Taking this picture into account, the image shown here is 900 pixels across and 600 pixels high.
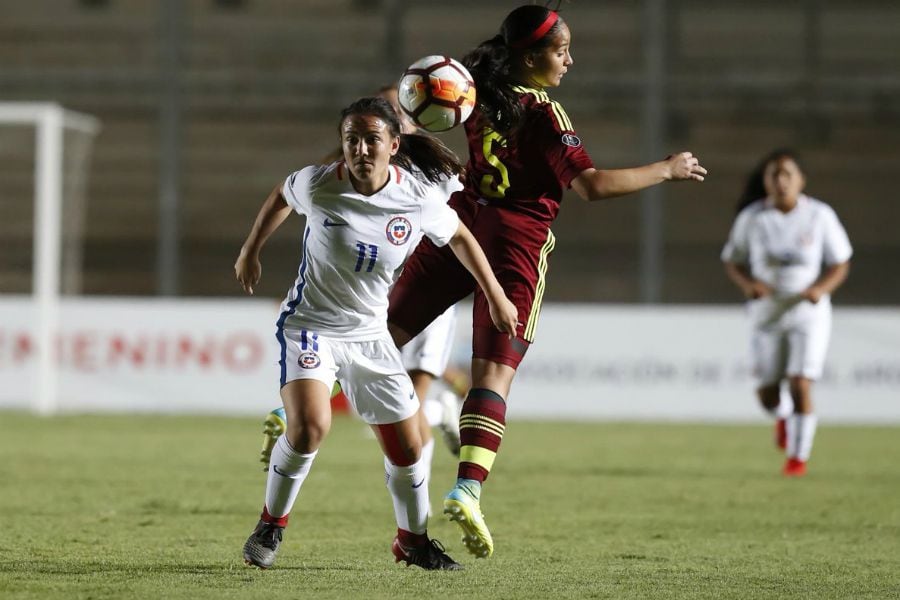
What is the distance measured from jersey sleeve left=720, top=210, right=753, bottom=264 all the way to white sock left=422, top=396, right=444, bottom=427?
3339 millimetres

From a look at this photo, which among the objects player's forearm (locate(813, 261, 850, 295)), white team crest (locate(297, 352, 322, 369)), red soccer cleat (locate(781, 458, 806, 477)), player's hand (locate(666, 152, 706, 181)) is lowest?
red soccer cleat (locate(781, 458, 806, 477))

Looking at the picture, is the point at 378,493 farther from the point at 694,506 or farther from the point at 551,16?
the point at 551,16

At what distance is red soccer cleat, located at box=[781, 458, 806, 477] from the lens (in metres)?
9.23

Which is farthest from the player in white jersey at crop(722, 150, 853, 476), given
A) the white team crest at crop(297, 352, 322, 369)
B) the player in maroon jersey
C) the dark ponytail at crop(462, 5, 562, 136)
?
the white team crest at crop(297, 352, 322, 369)

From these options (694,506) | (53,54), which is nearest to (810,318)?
(694,506)

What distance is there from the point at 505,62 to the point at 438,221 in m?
0.82

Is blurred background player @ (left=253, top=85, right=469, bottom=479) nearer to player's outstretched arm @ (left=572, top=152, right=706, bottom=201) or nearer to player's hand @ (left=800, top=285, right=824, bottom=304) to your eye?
player's outstretched arm @ (left=572, top=152, right=706, bottom=201)

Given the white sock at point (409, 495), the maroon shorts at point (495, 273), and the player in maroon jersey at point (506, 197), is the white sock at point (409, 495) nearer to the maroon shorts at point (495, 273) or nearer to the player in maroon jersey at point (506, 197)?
the player in maroon jersey at point (506, 197)

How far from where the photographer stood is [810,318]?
9.52 meters

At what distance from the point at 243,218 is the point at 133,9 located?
157 inches

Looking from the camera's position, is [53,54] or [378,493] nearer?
[378,493]

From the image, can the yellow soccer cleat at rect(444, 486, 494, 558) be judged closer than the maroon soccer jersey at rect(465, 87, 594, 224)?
Yes

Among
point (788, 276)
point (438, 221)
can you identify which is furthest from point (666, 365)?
point (438, 221)

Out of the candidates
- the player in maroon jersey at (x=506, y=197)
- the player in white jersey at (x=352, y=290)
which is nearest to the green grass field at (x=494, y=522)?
the player in white jersey at (x=352, y=290)
